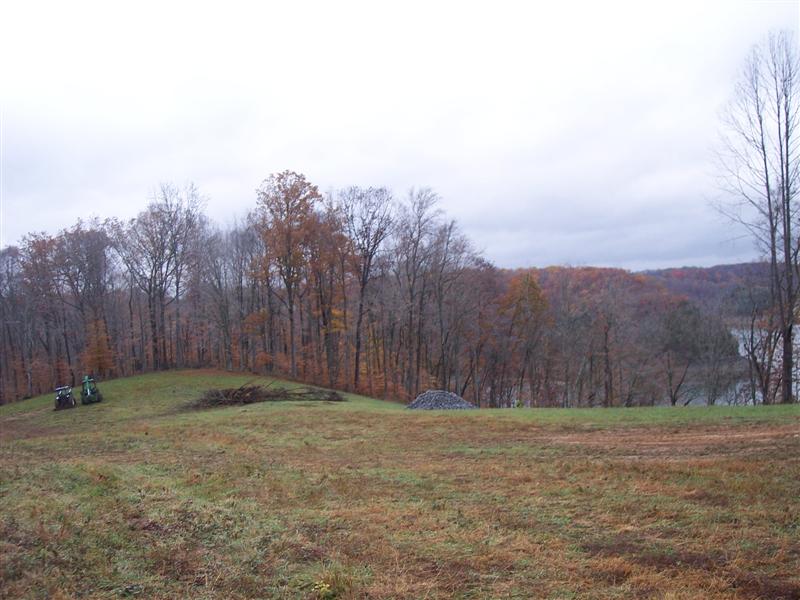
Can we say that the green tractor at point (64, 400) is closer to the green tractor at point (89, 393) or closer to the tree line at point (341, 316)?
the green tractor at point (89, 393)

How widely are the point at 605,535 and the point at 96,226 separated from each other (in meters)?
47.8

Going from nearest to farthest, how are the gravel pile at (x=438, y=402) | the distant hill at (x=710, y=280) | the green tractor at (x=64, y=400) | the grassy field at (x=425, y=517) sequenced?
the grassy field at (x=425, y=517), the gravel pile at (x=438, y=402), the green tractor at (x=64, y=400), the distant hill at (x=710, y=280)

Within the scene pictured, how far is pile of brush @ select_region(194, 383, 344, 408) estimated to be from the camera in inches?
944

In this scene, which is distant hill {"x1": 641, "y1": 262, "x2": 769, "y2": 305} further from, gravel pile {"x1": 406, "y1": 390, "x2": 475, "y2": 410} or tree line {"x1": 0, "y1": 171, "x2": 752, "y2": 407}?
gravel pile {"x1": 406, "y1": 390, "x2": 475, "y2": 410}

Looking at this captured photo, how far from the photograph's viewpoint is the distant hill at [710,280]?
3366 cm

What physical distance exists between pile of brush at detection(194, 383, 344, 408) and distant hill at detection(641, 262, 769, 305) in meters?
23.3

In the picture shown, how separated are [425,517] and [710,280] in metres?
56.9

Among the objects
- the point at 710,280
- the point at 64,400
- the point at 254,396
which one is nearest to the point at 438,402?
the point at 254,396

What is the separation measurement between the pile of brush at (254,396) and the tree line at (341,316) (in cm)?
Result: 1057

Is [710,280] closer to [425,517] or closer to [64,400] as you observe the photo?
[64,400]

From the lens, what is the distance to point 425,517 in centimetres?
618

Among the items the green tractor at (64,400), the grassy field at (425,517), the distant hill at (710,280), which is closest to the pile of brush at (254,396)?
the green tractor at (64,400)

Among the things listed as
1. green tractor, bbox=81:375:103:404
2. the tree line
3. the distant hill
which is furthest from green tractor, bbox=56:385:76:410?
the distant hill

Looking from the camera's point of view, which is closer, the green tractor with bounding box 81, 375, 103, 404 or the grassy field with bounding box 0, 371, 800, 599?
the grassy field with bounding box 0, 371, 800, 599
